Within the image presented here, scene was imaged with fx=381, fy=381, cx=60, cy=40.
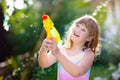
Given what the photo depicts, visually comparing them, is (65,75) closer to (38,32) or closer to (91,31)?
(91,31)

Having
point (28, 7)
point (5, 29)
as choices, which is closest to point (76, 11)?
point (28, 7)

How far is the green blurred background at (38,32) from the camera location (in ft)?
8.11

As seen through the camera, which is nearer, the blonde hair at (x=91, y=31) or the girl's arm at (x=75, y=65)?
the girl's arm at (x=75, y=65)

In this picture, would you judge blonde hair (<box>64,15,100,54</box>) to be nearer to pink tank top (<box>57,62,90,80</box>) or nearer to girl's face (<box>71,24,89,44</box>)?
girl's face (<box>71,24,89,44</box>)

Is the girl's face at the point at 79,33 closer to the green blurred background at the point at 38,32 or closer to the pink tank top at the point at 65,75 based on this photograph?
the pink tank top at the point at 65,75

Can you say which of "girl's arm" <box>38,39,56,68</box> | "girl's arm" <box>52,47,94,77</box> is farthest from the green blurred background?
"girl's arm" <box>52,47,94,77</box>

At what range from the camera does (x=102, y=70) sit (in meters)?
2.65

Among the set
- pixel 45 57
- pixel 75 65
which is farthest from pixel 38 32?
pixel 75 65

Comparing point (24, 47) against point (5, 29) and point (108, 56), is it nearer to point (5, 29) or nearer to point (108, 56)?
point (5, 29)

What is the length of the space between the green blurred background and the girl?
557mm

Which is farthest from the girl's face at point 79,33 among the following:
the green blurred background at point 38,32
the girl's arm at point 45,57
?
the green blurred background at point 38,32

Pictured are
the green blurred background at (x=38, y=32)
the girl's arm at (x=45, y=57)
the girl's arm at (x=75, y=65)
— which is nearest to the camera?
the girl's arm at (x=75, y=65)

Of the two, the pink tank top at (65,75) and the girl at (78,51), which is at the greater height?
the girl at (78,51)

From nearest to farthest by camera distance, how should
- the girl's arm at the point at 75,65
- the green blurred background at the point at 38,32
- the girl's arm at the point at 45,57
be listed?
the girl's arm at the point at 75,65 → the girl's arm at the point at 45,57 → the green blurred background at the point at 38,32
